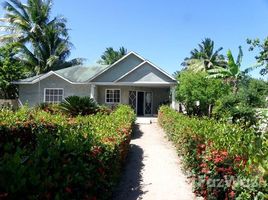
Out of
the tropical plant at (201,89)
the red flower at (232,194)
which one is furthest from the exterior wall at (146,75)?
the red flower at (232,194)

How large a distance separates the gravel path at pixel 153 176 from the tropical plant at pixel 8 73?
67.4 feet

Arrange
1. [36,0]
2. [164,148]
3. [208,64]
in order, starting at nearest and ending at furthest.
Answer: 1. [164,148]
2. [36,0]
3. [208,64]

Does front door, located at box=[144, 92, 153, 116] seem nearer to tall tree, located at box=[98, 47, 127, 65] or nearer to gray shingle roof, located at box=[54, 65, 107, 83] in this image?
gray shingle roof, located at box=[54, 65, 107, 83]

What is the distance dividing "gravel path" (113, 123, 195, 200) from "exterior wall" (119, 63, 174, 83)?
1220cm

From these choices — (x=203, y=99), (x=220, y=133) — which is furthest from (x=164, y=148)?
(x=203, y=99)

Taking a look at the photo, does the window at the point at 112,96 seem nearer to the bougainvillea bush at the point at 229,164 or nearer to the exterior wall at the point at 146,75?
the exterior wall at the point at 146,75

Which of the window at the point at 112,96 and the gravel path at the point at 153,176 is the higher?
the window at the point at 112,96

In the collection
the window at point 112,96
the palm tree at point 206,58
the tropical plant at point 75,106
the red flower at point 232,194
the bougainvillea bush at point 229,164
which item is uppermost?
the palm tree at point 206,58

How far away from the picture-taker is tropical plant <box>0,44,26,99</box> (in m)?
29.8

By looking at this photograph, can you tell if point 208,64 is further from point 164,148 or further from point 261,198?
point 261,198

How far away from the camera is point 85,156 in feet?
16.0

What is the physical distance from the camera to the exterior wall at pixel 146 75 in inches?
988

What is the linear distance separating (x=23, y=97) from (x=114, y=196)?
74.6 feet

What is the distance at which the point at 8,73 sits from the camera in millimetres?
29875
